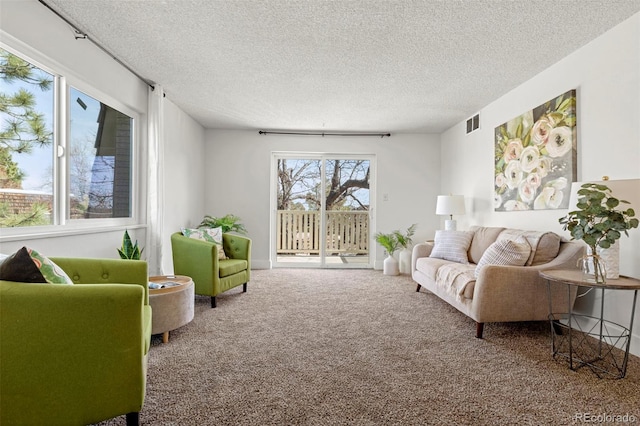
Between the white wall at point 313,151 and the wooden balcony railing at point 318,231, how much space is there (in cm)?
32

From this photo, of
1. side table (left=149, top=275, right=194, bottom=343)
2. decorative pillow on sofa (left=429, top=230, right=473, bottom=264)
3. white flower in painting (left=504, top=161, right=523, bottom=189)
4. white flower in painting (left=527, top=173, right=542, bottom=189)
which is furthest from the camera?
decorative pillow on sofa (left=429, top=230, right=473, bottom=264)

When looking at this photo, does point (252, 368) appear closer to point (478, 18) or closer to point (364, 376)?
point (364, 376)

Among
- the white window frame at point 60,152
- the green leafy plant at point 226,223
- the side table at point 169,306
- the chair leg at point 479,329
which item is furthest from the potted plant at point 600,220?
the green leafy plant at point 226,223

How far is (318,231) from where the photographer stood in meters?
5.72

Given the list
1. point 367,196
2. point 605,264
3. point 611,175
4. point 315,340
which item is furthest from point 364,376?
point 367,196

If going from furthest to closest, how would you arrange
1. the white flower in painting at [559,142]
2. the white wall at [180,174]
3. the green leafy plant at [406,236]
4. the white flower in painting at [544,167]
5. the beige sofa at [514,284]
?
1. the green leafy plant at [406,236]
2. the white wall at [180,174]
3. the white flower in painting at [544,167]
4. the white flower in painting at [559,142]
5. the beige sofa at [514,284]

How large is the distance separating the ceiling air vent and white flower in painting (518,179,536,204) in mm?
1282

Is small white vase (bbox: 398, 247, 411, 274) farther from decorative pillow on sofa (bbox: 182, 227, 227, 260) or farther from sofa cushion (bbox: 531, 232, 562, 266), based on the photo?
decorative pillow on sofa (bbox: 182, 227, 227, 260)

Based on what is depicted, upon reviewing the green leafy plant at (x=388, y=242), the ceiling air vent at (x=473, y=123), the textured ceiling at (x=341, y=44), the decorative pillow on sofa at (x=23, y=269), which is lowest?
the green leafy plant at (x=388, y=242)

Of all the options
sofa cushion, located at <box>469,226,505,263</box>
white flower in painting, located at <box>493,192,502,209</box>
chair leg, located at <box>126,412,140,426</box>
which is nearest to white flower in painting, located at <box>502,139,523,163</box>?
white flower in painting, located at <box>493,192,502,209</box>

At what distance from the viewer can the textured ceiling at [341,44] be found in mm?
2182

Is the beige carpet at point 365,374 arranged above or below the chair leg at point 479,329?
below

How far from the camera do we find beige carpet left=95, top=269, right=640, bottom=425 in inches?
62.6

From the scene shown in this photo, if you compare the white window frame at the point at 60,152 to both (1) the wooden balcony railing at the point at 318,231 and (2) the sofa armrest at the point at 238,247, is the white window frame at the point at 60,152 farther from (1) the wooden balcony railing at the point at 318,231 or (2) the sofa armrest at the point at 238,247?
(1) the wooden balcony railing at the point at 318,231
